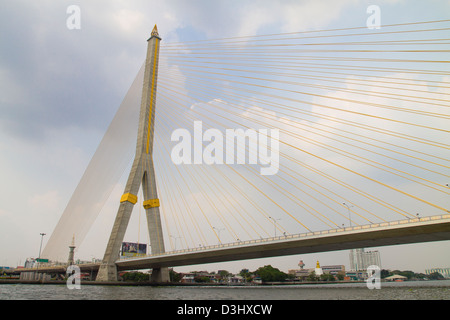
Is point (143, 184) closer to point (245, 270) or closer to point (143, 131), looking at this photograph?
point (143, 131)

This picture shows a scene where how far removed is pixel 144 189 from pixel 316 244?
64.4 feet

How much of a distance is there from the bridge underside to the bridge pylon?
1683 mm

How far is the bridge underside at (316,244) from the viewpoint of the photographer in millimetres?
25891

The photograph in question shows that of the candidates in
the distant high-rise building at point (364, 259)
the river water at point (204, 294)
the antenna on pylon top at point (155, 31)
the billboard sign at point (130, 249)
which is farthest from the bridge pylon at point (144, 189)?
the distant high-rise building at point (364, 259)

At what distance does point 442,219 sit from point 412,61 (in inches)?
483

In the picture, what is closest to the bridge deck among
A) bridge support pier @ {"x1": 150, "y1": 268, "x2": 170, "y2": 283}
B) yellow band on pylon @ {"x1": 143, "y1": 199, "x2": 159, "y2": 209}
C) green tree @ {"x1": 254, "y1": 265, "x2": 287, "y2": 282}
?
bridge support pier @ {"x1": 150, "y1": 268, "x2": 170, "y2": 283}

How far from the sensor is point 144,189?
129 feet

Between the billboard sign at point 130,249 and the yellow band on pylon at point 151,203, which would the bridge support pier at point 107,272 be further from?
the billboard sign at point 130,249

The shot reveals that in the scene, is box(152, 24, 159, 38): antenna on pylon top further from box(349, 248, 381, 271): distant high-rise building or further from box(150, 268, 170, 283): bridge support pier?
box(349, 248, 381, 271): distant high-rise building

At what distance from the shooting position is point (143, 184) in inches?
1555

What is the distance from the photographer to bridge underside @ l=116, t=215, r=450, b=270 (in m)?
25.9
